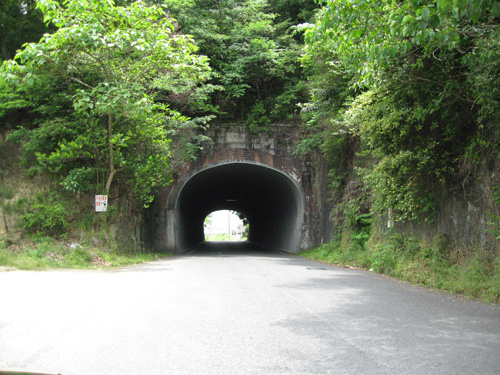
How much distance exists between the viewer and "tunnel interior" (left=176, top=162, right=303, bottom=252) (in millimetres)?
22609

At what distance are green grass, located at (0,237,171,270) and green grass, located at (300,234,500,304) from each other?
7.52m

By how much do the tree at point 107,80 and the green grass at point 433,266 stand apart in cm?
751

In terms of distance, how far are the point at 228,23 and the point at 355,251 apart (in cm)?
1325

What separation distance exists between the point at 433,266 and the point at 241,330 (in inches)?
241

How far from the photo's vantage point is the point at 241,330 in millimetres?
5051

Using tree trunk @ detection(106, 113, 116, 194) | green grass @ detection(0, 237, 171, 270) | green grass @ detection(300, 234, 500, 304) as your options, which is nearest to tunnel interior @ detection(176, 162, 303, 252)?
tree trunk @ detection(106, 113, 116, 194)

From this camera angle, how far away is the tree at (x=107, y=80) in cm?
1219

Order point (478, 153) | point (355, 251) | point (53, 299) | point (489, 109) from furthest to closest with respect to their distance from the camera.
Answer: point (355, 251) → point (478, 153) → point (489, 109) → point (53, 299)

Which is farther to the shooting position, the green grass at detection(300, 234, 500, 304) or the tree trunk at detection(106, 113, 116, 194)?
the tree trunk at detection(106, 113, 116, 194)

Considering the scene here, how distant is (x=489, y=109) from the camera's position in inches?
298

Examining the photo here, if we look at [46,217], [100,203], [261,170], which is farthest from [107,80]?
[261,170]

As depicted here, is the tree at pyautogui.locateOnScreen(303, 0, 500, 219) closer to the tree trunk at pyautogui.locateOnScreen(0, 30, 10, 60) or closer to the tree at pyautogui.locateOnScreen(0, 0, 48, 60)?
the tree at pyautogui.locateOnScreen(0, 0, 48, 60)

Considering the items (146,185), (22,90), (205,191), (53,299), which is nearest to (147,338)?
(53,299)

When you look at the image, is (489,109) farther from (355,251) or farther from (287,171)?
(287,171)
